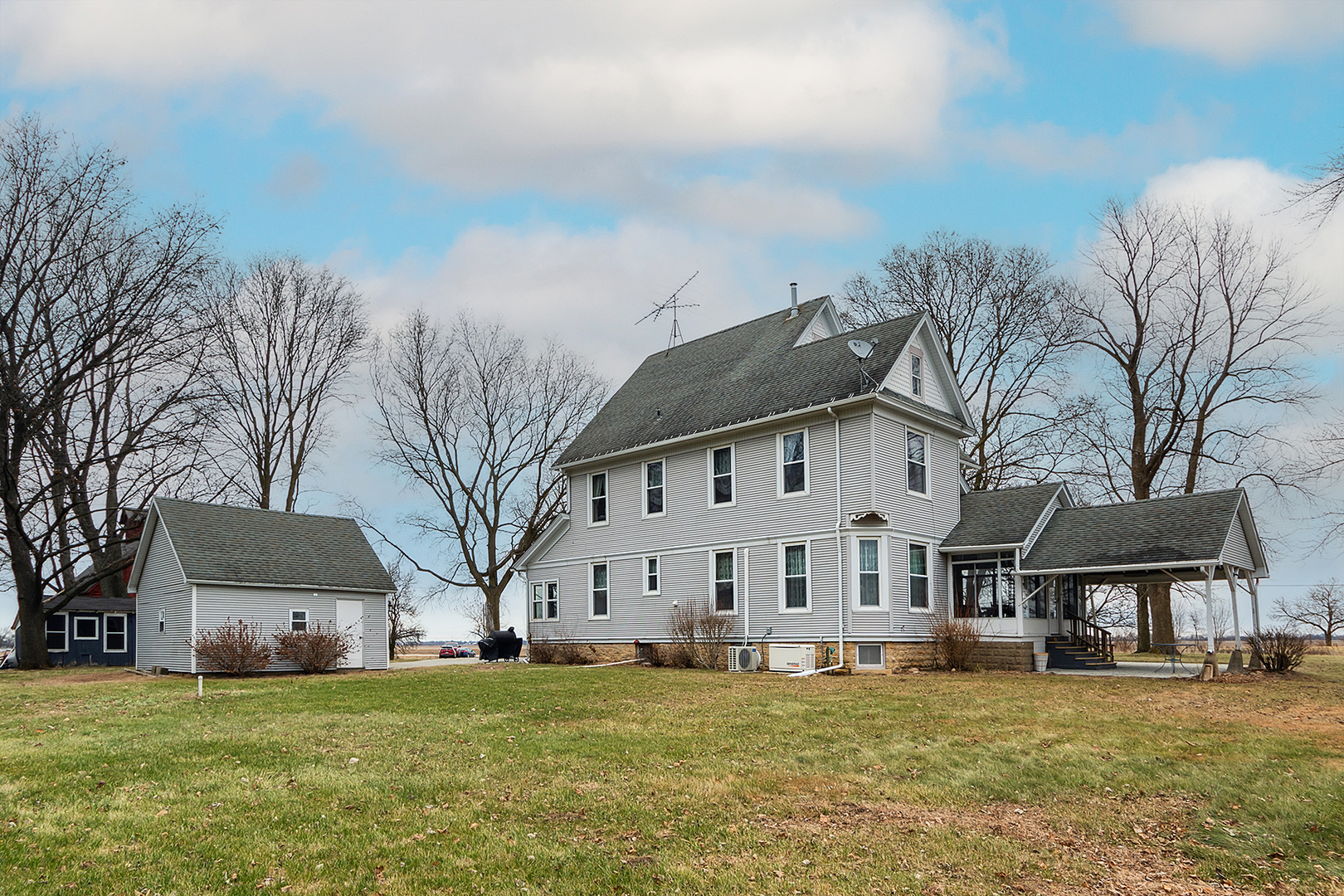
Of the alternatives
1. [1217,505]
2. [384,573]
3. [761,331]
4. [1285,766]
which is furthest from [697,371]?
[1285,766]

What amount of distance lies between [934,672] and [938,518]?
421cm

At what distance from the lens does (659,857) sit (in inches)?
277

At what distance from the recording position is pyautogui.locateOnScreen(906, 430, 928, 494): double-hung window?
23703 mm

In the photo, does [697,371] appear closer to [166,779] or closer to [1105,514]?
[1105,514]

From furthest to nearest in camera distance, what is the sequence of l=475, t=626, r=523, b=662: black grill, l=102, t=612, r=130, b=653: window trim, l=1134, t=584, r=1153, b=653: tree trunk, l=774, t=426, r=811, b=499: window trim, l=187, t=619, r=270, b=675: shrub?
l=102, t=612, r=130, b=653: window trim → l=1134, t=584, r=1153, b=653: tree trunk → l=475, t=626, r=523, b=662: black grill → l=187, t=619, r=270, b=675: shrub → l=774, t=426, r=811, b=499: window trim

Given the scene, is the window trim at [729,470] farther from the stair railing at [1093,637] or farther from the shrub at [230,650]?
the shrub at [230,650]

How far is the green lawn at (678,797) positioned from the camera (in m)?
6.77

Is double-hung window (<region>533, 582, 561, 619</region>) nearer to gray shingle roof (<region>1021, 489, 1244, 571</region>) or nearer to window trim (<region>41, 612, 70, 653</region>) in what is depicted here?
gray shingle roof (<region>1021, 489, 1244, 571</region>)

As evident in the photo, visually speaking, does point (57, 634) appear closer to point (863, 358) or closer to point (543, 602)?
point (543, 602)

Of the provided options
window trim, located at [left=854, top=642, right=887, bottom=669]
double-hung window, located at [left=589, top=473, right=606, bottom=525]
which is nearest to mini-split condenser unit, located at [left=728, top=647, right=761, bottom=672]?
window trim, located at [left=854, top=642, right=887, bottom=669]

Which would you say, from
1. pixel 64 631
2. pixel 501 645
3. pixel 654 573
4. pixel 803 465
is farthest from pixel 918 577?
pixel 64 631

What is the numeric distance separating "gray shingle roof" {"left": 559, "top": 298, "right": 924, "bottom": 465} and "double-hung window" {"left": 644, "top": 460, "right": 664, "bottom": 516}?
2.49 ft

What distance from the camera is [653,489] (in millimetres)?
27312

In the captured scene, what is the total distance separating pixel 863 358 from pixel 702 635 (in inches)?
305
